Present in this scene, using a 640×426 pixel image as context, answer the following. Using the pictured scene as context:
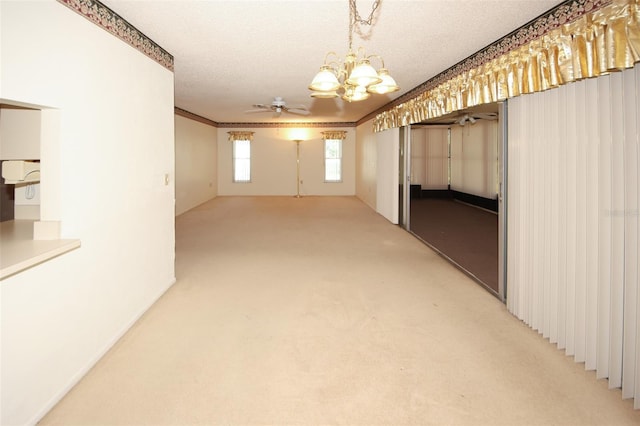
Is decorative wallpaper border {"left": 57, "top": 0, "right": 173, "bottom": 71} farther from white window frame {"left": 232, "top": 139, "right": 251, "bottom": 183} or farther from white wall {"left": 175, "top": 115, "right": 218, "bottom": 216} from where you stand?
white window frame {"left": 232, "top": 139, "right": 251, "bottom": 183}

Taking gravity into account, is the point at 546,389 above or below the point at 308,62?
below

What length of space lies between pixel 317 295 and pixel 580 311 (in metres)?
2.15

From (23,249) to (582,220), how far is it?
326 cm

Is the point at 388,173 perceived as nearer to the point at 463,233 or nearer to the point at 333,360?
the point at 463,233

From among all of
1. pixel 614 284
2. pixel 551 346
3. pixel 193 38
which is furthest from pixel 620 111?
pixel 193 38

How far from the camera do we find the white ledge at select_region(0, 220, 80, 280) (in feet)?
5.57

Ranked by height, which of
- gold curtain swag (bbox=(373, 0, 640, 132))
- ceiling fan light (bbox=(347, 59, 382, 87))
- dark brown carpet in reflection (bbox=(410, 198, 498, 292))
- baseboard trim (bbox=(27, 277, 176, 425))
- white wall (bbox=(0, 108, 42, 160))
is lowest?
baseboard trim (bbox=(27, 277, 176, 425))

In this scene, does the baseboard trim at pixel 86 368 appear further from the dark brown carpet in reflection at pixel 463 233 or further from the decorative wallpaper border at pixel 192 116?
the decorative wallpaper border at pixel 192 116

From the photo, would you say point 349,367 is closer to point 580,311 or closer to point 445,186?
point 580,311

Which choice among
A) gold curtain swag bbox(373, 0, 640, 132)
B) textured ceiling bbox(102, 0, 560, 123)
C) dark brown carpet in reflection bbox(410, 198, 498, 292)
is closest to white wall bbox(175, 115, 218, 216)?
textured ceiling bbox(102, 0, 560, 123)

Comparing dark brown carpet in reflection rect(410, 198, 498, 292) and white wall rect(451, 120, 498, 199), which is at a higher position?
white wall rect(451, 120, 498, 199)

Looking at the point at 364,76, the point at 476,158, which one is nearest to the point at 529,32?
the point at 364,76

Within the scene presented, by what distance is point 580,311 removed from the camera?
244 cm

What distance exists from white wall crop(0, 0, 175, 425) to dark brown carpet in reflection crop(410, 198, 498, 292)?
3.44m
